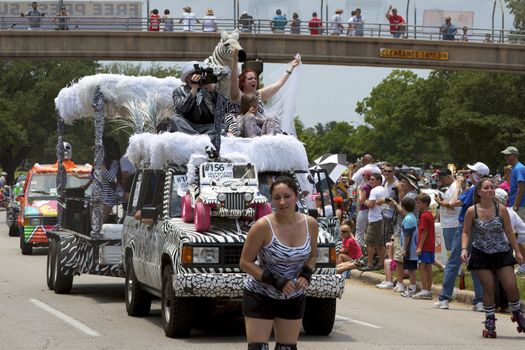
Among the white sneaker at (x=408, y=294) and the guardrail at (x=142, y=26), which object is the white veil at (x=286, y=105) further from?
the guardrail at (x=142, y=26)

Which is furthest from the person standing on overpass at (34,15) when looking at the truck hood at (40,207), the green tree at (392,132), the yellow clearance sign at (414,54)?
the green tree at (392,132)

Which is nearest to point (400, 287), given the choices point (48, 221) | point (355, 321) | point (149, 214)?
point (355, 321)

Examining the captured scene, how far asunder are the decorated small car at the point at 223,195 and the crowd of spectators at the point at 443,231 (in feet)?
8.35

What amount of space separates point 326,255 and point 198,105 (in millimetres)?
2895

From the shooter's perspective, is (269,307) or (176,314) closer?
(269,307)

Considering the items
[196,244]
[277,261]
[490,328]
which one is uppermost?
[277,261]

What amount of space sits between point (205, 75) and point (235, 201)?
231cm

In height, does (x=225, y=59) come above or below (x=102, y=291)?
above

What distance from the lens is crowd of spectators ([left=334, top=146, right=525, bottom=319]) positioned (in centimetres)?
1418

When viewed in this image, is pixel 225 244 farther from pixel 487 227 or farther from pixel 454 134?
pixel 454 134

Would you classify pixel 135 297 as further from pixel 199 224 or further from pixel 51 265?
pixel 51 265

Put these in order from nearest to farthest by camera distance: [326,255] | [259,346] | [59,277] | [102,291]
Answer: [259,346] → [326,255] → [59,277] → [102,291]

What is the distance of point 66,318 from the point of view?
15430 millimetres

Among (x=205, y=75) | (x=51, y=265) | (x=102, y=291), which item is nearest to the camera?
(x=205, y=75)
